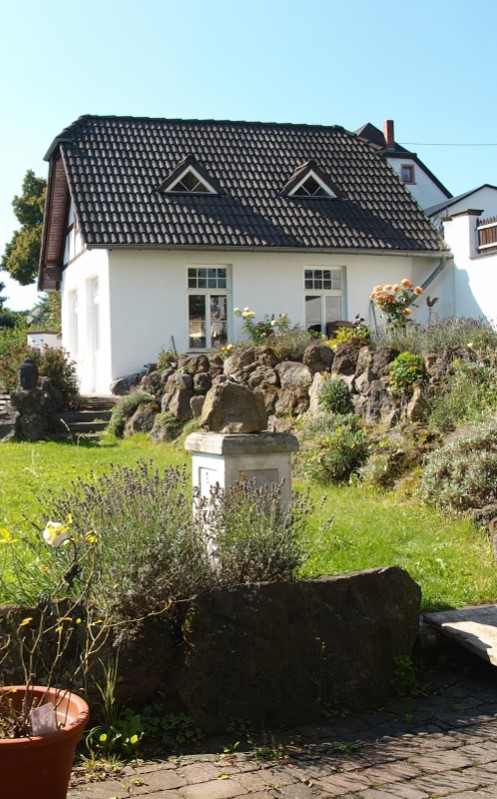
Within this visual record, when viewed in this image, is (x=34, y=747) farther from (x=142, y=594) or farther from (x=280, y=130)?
(x=280, y=130)

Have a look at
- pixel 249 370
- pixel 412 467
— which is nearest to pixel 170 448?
pixel 249 370

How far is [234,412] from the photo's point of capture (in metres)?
6.19

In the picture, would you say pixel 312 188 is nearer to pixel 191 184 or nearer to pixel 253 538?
pixel 191 184

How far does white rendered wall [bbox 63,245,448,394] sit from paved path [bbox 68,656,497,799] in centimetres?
1542

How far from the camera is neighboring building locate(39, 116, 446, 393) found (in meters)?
19.7

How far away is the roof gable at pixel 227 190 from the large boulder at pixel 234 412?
43.2 feet

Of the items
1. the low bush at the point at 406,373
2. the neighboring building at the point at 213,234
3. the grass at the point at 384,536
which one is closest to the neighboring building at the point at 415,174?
the neighboring building at the point at 213,234

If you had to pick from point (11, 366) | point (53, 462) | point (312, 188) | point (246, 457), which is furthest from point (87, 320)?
point (246, 457)

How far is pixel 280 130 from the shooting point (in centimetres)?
2384

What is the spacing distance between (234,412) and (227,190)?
→ 52.2 ft

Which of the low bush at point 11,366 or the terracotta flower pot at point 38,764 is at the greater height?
the low bush at point 11,366

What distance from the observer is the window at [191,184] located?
68.6ft

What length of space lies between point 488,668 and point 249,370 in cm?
946

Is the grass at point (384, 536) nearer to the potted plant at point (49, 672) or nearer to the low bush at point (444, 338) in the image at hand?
the potted plant at point (49, 672)
